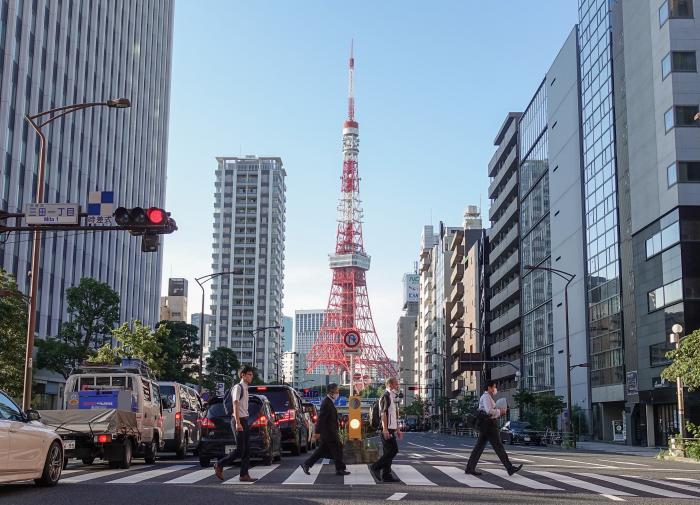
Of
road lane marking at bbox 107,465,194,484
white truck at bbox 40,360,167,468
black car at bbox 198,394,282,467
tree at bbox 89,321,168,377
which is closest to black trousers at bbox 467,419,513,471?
black car at bbox 198,394,282,467

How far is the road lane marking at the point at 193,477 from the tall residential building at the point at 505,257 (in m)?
67.5

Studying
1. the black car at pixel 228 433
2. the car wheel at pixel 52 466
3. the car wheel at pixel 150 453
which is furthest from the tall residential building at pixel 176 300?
the car wheel at pixel 52 466

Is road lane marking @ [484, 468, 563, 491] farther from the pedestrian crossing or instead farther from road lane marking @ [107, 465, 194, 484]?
road lane marking @ [107, 465, 194, 484]

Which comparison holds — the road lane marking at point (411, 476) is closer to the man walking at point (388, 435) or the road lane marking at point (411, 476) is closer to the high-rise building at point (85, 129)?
the man walking at point (388, 435)

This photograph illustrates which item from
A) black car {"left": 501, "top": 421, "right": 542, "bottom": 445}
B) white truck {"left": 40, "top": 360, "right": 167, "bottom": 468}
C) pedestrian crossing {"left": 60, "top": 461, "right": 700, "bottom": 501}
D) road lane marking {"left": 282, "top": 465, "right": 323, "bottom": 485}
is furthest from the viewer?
black car {"left": 501, "top": 421, "right": 542, "bottom": 445}

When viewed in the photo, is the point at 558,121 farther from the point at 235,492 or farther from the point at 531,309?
the point at 235,492

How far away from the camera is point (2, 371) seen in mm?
29031

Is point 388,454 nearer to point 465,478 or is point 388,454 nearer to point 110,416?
point 465,478

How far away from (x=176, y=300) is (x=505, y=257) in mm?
72551

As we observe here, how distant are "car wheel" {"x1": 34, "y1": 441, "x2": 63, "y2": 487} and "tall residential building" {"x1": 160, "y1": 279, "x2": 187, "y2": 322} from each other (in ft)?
425

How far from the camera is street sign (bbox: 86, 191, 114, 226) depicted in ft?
62.4

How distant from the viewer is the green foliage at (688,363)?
1090 inches

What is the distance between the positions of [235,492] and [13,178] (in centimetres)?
3864

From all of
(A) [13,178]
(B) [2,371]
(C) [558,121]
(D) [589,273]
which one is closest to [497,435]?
(B) [2,371]
